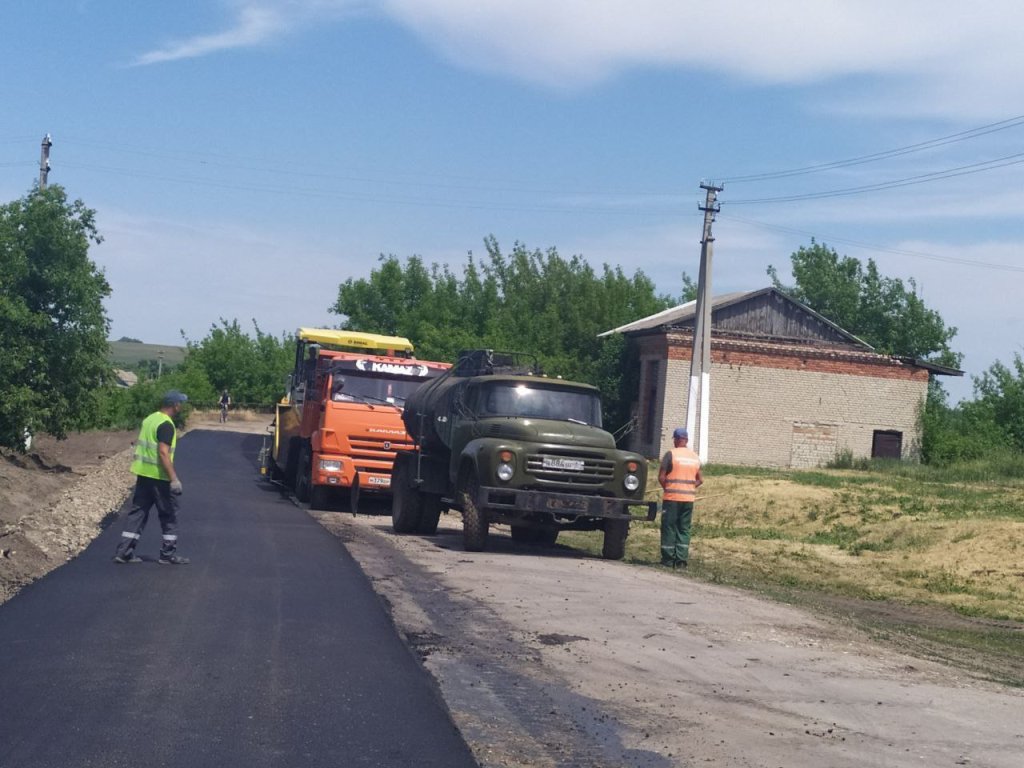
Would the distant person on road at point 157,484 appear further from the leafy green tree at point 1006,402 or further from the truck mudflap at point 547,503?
the leafy green tree at point 1006,402

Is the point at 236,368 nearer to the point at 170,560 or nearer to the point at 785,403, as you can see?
the point at 785,403

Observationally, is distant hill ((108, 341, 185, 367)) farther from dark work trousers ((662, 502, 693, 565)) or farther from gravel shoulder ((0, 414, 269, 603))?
dark work trousers ((662, 502, 693, 565))

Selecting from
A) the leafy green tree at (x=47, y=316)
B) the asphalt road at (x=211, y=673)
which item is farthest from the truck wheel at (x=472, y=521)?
the leafy green tree at (x=47, y=316)

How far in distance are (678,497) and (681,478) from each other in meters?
0.24

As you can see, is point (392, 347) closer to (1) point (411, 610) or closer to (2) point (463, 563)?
(2) point (463, 563)

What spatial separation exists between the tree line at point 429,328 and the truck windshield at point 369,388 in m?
3.33

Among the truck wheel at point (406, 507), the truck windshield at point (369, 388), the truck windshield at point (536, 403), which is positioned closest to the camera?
the truck windshield at point (536, 403)

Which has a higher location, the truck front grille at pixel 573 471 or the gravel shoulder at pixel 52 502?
the truck front grille at pixel 573 471

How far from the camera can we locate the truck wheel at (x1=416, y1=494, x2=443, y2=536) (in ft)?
60.0

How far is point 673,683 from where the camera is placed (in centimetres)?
828

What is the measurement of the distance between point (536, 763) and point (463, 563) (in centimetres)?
837

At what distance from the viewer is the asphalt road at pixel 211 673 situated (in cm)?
608

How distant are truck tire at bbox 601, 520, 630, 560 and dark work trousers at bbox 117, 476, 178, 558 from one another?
5.78 meters

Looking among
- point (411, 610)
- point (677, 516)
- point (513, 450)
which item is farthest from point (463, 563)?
point (411, 610)
